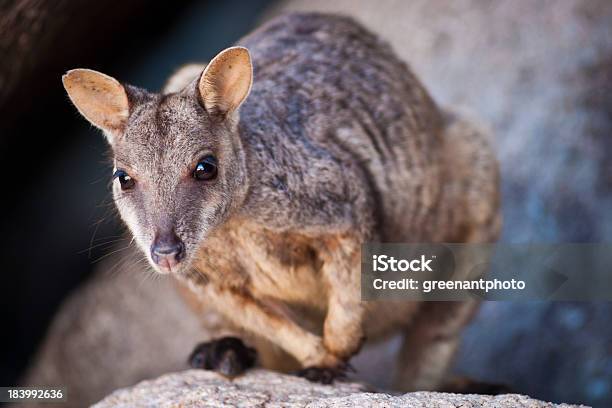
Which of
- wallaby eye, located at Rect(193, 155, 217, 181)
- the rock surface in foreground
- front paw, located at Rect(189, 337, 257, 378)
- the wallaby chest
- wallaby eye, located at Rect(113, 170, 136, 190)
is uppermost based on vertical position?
wallaby eye, located at Rect(193, 155, 217, 181)

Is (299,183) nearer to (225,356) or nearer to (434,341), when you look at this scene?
(225,356)

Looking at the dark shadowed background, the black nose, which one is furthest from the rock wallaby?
the dark shadowed background

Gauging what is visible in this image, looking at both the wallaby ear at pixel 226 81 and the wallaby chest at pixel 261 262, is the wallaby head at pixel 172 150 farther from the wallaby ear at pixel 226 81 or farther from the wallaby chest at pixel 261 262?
the wallaby chest at pixel 261 262

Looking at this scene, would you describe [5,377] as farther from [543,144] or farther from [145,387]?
[543,144]

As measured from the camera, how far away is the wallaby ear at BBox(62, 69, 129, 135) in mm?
2693

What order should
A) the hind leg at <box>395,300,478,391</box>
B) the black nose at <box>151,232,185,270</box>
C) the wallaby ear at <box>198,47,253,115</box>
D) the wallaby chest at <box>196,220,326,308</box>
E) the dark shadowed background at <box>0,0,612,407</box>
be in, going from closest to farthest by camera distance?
the black nose at <box>151,232,185,270</box>, the wallaby ear at <box>198,47,253,115</box>, the wallaby chest at <box>196,220,326,308</box>, the hind leg at <box>395,300,478,391</box>, the dark shadowed background at <box>0,0,612,407</box>

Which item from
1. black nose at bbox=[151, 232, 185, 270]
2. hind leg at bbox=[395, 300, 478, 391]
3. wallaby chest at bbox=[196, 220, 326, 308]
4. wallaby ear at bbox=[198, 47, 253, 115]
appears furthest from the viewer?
hind leg at bbox=[395, 300, 478, 391]

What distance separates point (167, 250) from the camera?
254 cm

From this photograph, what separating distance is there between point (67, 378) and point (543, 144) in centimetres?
328

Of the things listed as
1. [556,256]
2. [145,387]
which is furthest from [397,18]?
[145,387]

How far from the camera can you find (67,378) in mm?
5066

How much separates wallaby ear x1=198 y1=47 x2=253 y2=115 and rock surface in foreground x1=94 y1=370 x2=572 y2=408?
1.03 m

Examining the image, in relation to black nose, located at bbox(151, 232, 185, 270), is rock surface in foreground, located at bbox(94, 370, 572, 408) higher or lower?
lower

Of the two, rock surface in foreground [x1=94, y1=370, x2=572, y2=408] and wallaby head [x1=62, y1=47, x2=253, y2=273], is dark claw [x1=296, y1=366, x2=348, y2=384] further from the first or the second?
wallaby head [x1=62, y1=47, x2=253, y2=273]
